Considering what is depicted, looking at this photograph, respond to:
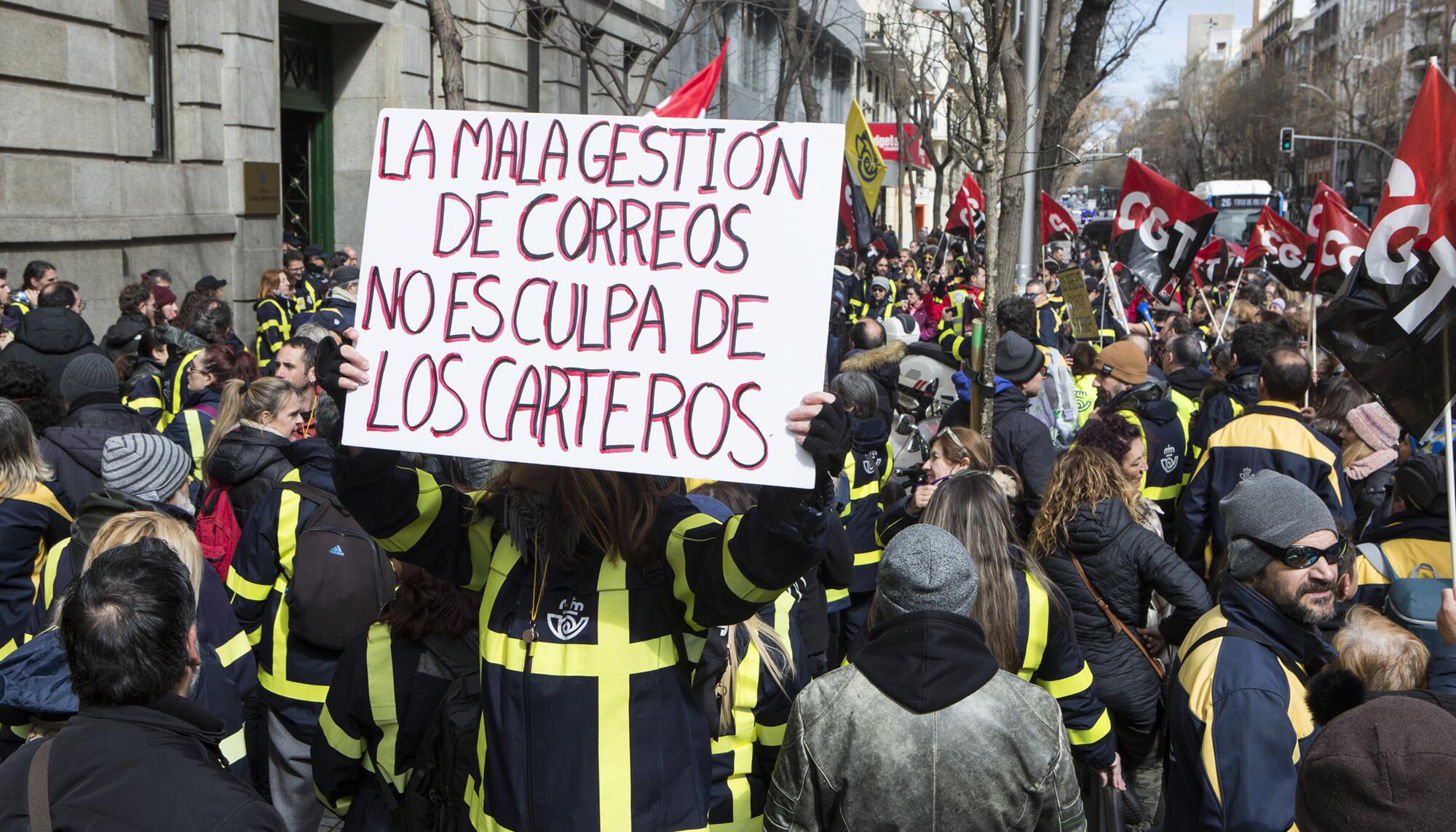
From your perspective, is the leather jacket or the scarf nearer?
the leather jacket

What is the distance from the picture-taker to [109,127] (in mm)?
12094

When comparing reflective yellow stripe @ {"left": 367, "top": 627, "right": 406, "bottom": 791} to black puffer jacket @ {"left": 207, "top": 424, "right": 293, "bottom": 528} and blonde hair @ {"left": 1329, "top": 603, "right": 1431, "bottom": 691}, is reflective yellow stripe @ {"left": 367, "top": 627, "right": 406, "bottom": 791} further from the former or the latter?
blonde hair @ {"left": 1329, "top": 603, "right": 1431, "bottom": 691}

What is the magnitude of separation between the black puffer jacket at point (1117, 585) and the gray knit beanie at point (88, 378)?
4.72m

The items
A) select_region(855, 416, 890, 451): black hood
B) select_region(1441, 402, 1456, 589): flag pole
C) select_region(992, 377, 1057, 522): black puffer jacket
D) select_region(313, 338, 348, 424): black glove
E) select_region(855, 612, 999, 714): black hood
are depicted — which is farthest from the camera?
select_region(992, 377, 1057, 522): black puffer jacket

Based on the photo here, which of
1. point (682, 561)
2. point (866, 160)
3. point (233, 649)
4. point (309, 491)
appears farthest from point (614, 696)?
point (866, 160)

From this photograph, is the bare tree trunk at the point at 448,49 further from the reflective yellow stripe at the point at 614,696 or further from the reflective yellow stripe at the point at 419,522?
the reflective yellow stripe at the point at 614,696

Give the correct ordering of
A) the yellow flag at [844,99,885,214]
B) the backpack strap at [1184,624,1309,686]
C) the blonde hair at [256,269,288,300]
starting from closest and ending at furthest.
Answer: the backpack strap at [1184,624,1309,686] < the blonde hair at [256,269,288,300] < the yellow flag at [844,99,885,214]

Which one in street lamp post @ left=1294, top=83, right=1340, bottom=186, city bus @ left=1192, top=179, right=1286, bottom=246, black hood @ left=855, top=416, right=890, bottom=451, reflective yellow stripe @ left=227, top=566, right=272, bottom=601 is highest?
street lamp post @ left=1294, top=83, right=1340, bottom=186

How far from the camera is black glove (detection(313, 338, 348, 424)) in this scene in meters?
2.77

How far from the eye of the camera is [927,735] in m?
2.61

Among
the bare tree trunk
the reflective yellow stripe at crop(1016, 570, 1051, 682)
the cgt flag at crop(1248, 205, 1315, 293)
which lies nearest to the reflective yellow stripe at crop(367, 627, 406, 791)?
the reflective yellow stripe at crop(1016, 570, 1051, 682)

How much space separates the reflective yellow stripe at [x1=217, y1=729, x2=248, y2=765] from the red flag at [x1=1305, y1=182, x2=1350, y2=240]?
864 cm

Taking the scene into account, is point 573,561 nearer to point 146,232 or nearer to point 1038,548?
point 1038,548

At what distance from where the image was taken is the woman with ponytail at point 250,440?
4.83 meters
